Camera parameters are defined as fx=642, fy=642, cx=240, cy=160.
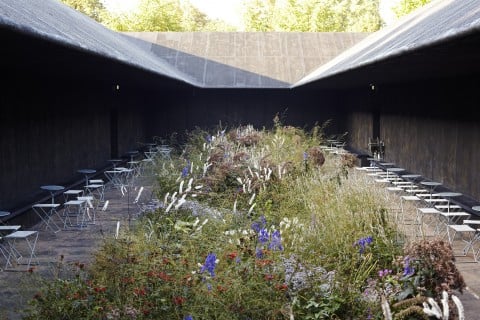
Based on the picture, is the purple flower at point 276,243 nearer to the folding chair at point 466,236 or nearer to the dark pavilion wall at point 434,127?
the folding chair at point 466,236

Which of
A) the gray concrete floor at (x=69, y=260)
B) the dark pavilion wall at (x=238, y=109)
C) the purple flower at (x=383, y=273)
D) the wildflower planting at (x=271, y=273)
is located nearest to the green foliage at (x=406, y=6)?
the dark pavilion wall at (x=238, y=109)

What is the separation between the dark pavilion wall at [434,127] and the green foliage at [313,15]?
87.1 feet

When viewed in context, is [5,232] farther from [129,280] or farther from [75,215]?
[129,280]

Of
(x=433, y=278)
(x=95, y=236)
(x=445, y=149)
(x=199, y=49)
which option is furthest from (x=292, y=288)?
(x=199, y=49)

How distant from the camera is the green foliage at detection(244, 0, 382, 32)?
43312 mm

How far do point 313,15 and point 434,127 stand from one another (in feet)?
107

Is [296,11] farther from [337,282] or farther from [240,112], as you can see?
[337,282]

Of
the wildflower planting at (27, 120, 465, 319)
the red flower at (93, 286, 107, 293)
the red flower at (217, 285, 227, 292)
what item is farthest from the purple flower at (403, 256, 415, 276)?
the red flower at (93, 286, 107, 293)

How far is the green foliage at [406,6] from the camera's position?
115 feet

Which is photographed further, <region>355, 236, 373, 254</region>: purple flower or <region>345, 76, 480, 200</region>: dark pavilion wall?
<region>345, 76, 480, 200</region>: dark pavilion wall

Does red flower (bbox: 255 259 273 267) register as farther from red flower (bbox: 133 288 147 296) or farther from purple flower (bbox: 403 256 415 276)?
purple flower (bbox: 403 256 415 276)

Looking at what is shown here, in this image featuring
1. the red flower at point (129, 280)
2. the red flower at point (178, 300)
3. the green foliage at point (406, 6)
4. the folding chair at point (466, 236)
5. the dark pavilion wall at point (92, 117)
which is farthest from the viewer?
the green foliage at point (406, 6)

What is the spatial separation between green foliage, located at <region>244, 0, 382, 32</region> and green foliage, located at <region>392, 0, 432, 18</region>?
264 inches

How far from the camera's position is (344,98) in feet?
73.9
